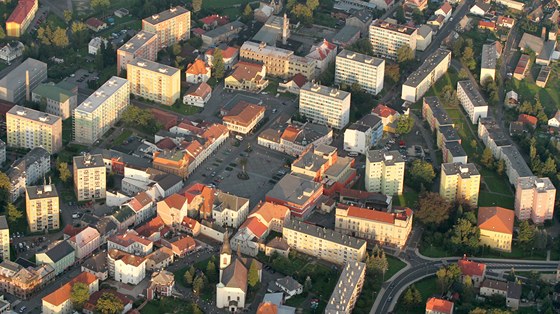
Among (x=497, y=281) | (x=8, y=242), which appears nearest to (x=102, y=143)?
(x=8, y=242)

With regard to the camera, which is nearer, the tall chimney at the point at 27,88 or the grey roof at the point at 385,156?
the grey roof at the point at 385,156

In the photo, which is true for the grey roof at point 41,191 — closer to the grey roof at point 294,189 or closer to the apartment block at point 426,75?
the grey roof at point 294,189

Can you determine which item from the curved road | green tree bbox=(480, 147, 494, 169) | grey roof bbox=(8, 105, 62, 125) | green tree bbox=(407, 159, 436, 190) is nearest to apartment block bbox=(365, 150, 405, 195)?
green tree bbox=(407, 159, 436, 190)

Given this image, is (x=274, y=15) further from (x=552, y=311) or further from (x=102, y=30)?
(x=552, y=311)

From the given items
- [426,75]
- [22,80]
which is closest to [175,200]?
[22,80]

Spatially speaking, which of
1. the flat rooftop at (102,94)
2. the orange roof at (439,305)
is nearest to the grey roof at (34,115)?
the flat rooftop at (102,94)

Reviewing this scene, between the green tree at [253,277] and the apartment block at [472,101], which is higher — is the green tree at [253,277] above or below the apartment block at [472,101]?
below
